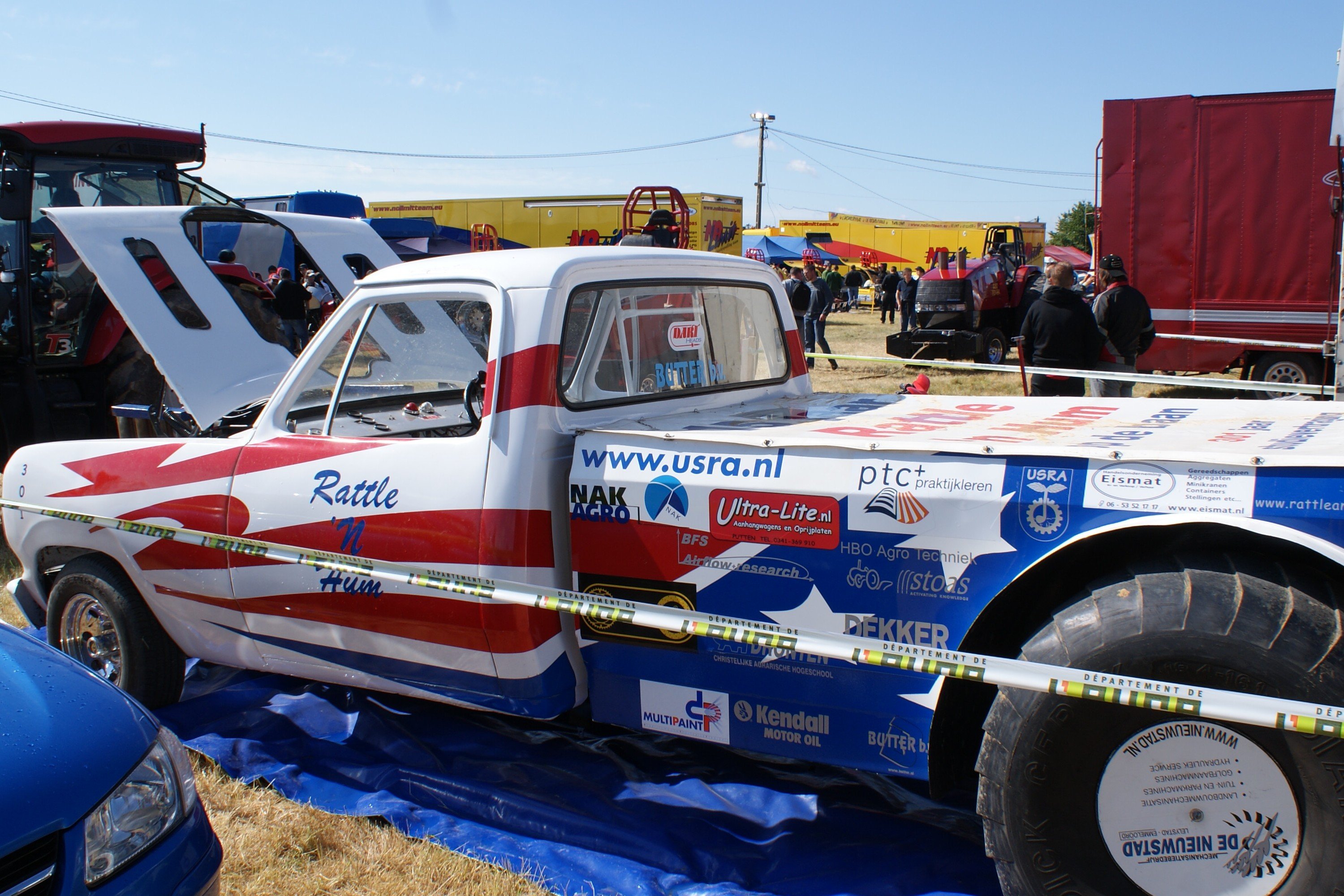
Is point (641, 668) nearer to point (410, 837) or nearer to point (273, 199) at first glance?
point (410, 837)

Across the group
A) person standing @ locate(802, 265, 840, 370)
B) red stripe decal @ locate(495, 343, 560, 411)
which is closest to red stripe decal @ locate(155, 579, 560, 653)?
red stripe decal @ locate(495, 343, 560, 411)

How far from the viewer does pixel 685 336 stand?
13.1 feet

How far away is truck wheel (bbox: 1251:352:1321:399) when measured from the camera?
11.3 metres

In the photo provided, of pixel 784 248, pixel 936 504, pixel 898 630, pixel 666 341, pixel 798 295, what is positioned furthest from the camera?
pixel 784 248

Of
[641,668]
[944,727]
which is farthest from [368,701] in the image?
[944,727]

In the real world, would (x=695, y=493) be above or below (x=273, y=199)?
below

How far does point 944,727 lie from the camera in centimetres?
272

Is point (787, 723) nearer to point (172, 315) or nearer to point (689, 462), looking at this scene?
point (689, 462)

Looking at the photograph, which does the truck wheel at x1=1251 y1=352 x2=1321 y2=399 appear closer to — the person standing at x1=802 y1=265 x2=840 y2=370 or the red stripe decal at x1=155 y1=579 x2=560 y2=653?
the person standing at x1=802 y1=265 x2=840 y2=370

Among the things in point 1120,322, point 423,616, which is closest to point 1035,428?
point 423,616

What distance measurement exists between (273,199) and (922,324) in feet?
45.2

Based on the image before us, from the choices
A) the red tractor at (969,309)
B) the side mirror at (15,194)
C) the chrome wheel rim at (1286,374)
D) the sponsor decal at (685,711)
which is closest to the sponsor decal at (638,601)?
the sponsor decal at (685,711)

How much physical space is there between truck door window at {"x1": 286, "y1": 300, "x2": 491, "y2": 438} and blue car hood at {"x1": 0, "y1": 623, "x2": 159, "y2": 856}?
51.8 inches

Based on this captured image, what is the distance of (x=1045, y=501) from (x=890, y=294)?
86.2 ft
